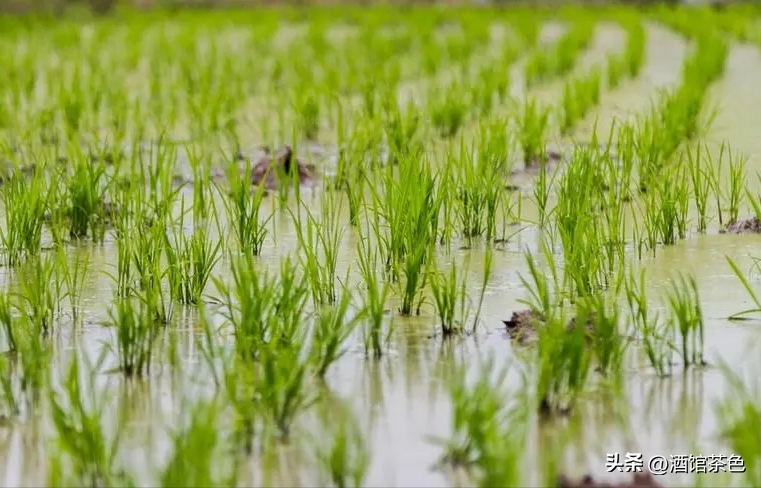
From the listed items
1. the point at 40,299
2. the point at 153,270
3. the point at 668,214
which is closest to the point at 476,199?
the point at 668,214

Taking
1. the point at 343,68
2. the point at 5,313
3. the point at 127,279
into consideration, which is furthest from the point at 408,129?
the point at 343,68

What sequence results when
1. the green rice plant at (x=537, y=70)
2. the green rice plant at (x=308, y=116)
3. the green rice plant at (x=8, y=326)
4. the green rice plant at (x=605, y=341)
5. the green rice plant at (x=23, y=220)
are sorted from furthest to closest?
the green rice plant at (x=537, y=70) < the green rice plant at (x=308, y=116) < the green rice plant at (x=23, y=220) < the green rice plant at (x=8, y=326) < the green rice plant at (x=605, y=341)

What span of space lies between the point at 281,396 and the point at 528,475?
363mm

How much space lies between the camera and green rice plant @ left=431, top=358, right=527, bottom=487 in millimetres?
1640

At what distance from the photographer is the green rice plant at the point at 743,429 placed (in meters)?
1.64

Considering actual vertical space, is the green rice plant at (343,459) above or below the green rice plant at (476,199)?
below

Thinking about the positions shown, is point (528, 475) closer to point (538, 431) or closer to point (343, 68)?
point (538, 431)

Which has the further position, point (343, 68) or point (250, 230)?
point (343, 68)

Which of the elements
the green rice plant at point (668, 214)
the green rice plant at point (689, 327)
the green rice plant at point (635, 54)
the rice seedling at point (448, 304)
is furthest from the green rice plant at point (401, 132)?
the green rice plant at point (635, 54)

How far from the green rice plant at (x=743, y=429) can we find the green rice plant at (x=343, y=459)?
0.44 meters

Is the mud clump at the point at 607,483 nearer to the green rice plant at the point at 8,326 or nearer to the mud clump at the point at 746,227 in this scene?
the green rice plant at the point at 8,326

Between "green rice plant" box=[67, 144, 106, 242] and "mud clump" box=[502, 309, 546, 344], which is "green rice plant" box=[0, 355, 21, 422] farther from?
"green rice plant" box=[67, 144, 106, 242]

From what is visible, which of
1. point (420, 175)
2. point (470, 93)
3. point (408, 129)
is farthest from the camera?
point (470, 93)

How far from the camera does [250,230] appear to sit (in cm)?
298
